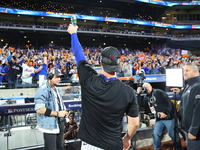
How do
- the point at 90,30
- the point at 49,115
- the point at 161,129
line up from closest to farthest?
the point at 49,115
the point at 161,129
the point at 90,30

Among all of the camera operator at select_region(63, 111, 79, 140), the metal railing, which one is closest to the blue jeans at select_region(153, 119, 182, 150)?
the camera operator at select_region(63, 111, 79, 140)

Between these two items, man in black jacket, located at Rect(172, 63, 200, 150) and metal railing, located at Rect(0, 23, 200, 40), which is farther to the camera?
metal railing, located at Rect(0, 23, 200, 40)

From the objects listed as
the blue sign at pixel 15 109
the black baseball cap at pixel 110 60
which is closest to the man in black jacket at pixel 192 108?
the black baseball cap at pixel 110 60

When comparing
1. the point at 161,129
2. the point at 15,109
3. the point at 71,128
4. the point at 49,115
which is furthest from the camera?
the point at 161,129

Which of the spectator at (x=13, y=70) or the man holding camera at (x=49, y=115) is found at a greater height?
the spectator at (x=13, y=70)

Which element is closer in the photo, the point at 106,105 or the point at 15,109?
the point at 106,105

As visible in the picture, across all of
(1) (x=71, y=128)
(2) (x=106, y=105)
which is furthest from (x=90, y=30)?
(2) (x=106, y=105)

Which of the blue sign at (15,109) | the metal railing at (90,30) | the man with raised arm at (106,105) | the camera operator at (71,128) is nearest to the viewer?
the man with raised arm at (106,105)

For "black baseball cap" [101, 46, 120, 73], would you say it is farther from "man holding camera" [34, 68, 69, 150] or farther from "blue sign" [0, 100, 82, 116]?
"blue sign" [0, 100, 82, 116]

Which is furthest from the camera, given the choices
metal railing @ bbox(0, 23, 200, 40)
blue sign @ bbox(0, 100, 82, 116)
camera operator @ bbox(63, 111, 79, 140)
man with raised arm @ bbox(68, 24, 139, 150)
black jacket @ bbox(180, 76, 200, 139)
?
metal railing @ bbox(0, 23, 200, 40)

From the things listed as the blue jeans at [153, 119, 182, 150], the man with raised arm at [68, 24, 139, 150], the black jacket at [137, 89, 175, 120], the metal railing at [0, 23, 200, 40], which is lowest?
the blue jeans at [153, 119, 182, 150]

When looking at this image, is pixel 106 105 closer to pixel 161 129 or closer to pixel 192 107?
pixel 192 107

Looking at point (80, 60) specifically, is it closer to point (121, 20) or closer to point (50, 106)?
point (50, 106)

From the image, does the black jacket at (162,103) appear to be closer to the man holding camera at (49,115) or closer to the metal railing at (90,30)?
the man holding camera at (49,115)
